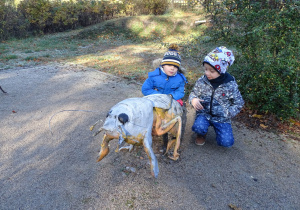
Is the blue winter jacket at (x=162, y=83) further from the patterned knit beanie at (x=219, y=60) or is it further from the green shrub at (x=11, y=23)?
the green shrub at (x=11, y=23)

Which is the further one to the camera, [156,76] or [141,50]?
[141,50]

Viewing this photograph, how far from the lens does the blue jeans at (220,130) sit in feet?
10.0

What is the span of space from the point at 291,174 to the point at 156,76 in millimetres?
2161

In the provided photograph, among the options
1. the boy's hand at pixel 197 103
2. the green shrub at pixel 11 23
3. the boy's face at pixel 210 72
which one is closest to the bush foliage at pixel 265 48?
the boy's face at pixel 210 72

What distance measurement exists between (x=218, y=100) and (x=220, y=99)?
0.10ft

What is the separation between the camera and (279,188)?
254 cm

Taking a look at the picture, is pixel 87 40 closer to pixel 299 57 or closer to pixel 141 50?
pixel 141 50

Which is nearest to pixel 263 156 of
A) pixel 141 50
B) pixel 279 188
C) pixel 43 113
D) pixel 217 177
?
pixel 279 188

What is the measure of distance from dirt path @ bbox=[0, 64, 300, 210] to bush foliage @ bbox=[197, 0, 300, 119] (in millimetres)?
629

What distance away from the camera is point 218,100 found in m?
3.10

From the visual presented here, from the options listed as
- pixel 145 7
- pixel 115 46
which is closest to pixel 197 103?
pixel 115 46

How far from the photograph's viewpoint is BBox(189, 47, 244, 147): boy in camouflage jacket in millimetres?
2963

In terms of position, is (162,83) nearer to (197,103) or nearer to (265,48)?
(197,103)

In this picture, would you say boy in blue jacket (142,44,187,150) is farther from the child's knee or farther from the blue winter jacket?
the child's knee
